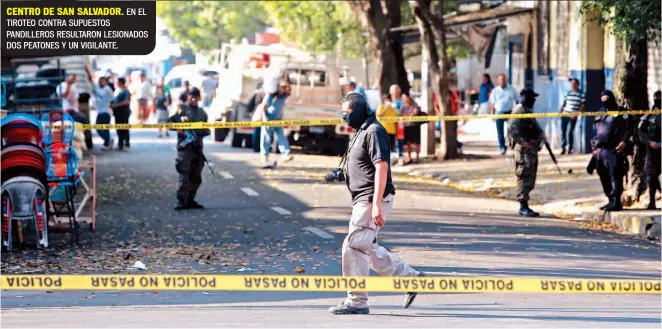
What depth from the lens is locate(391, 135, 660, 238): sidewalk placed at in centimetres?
1755

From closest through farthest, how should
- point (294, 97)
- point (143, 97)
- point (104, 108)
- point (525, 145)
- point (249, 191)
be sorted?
point (525, 145) < point (249, 191) < point (294, 97) < point (104, 108) < point (143, 97)

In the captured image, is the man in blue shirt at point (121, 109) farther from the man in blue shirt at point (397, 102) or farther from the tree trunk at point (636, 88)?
the tree trunk at point (636, 88)

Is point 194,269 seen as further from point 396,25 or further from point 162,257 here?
point 396,25

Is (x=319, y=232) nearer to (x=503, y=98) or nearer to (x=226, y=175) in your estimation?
(x=226, y=175)

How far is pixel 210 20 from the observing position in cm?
7675

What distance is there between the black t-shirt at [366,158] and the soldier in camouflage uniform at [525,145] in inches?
315

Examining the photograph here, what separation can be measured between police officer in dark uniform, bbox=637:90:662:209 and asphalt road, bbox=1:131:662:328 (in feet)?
4.35

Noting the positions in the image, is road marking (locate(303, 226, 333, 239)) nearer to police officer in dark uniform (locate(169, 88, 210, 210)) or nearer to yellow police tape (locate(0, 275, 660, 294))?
police officer in dark uniform (locate(169, 88, 210, 210))

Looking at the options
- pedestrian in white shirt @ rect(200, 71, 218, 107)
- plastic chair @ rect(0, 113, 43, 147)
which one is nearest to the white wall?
plastic chair @ rect(0, 113, 43, 147)

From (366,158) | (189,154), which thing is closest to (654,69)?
(189,154)

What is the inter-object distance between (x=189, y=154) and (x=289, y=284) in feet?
33.6
